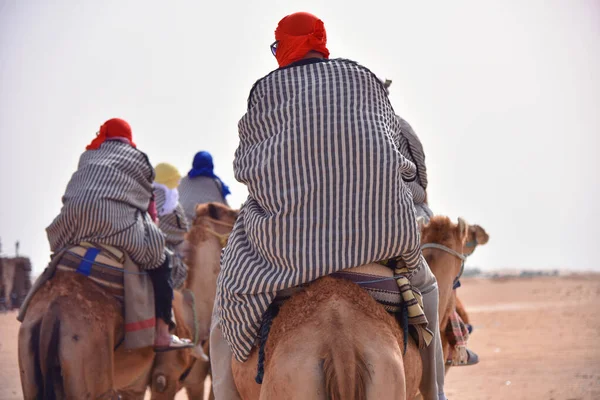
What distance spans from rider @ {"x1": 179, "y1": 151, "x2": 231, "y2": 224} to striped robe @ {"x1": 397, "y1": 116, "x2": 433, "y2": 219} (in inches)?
186

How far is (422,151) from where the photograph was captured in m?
5.67

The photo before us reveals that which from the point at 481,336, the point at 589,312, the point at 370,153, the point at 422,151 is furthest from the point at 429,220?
the point at 589,312

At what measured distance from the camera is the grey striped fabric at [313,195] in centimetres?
333

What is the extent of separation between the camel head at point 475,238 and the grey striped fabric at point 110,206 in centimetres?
289

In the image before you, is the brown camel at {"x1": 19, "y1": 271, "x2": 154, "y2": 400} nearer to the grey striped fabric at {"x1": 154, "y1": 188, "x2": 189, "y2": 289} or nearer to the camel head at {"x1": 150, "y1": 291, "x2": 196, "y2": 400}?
the camel head at {"x1": 150, "y1": 291, "x2": 196, "y2": 400}

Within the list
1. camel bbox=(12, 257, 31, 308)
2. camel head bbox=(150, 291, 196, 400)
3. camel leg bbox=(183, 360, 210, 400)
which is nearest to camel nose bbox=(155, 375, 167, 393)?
camel head bbox=(150, 291, 196, 400)

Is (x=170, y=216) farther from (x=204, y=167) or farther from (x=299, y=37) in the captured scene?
(x=299, y=37)

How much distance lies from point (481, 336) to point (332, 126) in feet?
60.9

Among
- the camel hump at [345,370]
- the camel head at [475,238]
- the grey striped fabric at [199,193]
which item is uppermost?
the camel hump at [345,370]

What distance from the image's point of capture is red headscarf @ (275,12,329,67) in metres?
3.77

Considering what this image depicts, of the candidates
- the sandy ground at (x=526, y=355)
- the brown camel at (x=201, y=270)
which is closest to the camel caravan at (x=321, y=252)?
the brown camel at (x=201, y=270)

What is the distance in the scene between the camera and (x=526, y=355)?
1577 centimetres

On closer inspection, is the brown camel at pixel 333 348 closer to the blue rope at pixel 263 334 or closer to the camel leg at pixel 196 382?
the blue rope at pixel 263 334

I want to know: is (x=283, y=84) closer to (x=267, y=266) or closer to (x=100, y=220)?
(x=267, y=266)
